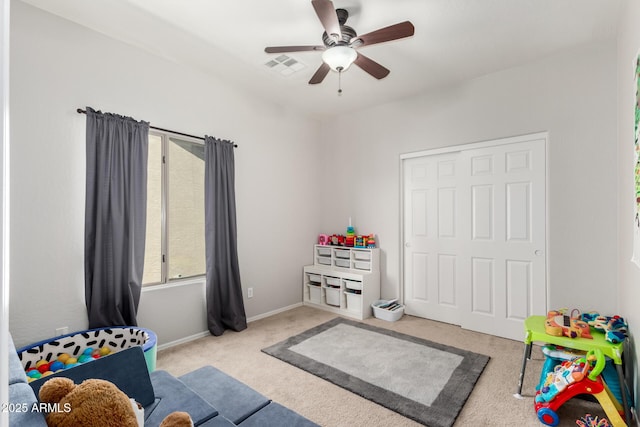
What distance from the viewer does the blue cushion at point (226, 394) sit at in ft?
5.04

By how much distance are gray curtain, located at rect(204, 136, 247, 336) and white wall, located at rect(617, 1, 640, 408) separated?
10.3ft

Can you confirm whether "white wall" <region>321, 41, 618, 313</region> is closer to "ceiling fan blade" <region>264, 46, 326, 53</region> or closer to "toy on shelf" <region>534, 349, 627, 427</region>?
"toy on shelf" <region>534, 349, 627, 427</region>

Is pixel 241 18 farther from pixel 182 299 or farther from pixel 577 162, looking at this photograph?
pixel 577 162

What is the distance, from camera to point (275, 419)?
1448 mm

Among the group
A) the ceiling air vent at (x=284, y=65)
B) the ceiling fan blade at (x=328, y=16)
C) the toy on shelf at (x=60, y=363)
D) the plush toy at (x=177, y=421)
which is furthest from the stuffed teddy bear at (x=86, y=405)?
the ceiling air vent at (x=284, y=65)

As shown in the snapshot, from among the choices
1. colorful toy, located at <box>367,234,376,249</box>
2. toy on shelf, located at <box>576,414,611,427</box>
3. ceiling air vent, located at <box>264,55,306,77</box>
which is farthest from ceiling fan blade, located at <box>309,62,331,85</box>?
toy on shelf, located at <box>576,414,611,427</box>

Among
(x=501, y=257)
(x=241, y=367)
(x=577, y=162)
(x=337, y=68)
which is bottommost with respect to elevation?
(x=241, y=367)

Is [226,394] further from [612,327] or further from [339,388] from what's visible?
[612,327]

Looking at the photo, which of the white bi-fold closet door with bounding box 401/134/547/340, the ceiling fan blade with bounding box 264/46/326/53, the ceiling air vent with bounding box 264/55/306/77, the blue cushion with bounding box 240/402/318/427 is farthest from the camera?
the white bi-fold closet door with bounding box 401/134/547/340

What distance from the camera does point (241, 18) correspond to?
7.79 ft

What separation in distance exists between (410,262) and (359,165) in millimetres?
1458

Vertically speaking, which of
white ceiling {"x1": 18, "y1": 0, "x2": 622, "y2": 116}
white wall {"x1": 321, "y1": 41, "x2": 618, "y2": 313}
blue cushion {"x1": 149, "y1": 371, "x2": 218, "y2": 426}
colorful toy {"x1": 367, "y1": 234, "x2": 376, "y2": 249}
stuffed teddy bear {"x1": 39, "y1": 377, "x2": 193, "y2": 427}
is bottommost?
blue cushion {"x1": 149, "y1": 371, "x2": 218, "y2": 426}

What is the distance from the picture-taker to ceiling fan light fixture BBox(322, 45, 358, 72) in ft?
7.22

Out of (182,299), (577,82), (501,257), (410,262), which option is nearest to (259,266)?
(182,299)
